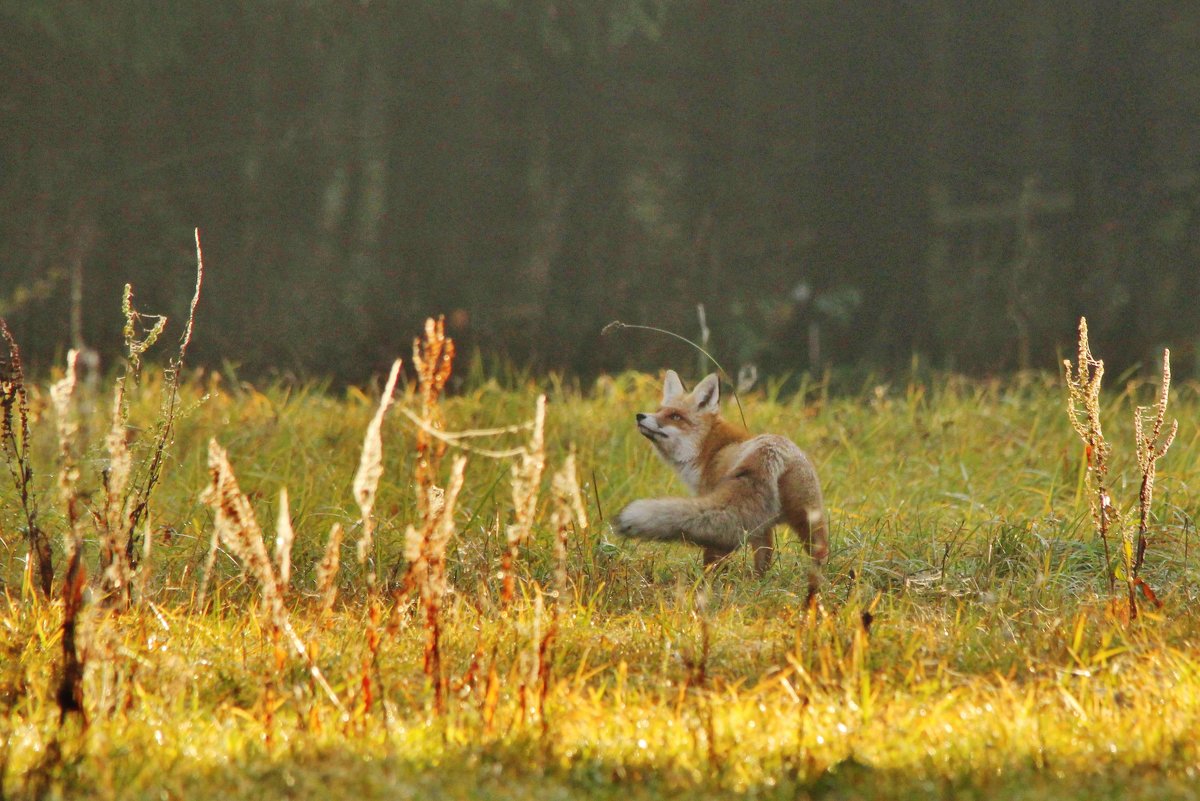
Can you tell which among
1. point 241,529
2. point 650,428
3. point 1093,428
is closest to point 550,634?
point 241,529

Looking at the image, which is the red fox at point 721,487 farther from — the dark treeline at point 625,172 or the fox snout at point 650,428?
the dark treeline at point 625,172

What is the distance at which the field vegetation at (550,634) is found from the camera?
107 inches

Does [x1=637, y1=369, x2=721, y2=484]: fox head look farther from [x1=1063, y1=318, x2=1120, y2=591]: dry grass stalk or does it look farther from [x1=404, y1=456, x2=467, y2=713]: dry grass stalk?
[x1=404, y1=456, x2=467, y2=713]: dry grass stalk

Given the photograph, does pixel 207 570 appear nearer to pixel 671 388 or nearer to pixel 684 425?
pixel 684 425

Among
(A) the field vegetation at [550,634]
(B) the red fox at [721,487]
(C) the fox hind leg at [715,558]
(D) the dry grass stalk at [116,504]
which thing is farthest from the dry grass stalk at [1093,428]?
(D) the dry grass stalk at [116,504]

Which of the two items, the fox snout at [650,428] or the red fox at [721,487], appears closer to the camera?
the red fox at [721,487]

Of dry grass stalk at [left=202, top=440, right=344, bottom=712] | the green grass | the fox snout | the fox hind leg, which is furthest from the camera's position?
the fox snout

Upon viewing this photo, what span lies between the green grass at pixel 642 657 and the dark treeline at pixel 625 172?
9.41 ft

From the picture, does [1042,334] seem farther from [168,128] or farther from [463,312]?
[168,128]

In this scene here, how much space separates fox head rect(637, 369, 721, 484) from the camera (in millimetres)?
5203

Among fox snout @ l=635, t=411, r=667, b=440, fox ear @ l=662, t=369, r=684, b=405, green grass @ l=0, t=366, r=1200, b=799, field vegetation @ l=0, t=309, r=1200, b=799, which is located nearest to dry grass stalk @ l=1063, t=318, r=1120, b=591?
field vegetation @ l=0, t=309, r=1200, b=799

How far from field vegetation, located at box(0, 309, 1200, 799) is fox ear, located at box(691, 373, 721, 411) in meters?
0.61

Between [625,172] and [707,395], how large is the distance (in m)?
4.83

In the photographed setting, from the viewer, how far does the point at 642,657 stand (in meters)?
3.73
